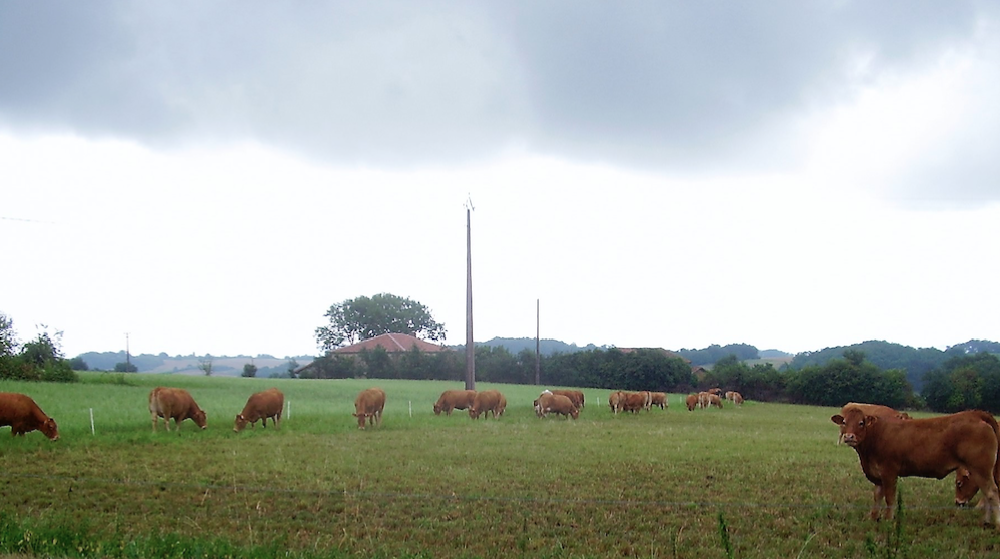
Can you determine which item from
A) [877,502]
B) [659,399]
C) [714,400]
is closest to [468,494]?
[877,502]

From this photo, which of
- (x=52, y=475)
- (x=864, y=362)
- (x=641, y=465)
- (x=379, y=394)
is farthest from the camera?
(x=864, y=362)

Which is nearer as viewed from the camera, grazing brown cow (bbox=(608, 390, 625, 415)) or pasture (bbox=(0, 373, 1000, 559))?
pasture (bbox=(0, 373, 1000, 559))

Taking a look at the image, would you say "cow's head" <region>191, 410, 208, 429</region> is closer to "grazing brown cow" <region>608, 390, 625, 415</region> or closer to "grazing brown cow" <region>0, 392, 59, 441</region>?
"grazing brown cow" <region>0, 392, 59, 441</region>

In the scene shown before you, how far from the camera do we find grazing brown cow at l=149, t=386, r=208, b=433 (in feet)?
69.5

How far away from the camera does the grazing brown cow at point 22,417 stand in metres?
18.5

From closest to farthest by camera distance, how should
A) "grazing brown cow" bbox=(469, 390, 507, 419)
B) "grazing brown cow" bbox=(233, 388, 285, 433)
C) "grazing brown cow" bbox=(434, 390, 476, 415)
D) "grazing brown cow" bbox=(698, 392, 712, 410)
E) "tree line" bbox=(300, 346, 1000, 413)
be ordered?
1. "grazing brown cow" bbox=(233, 388, 285, 433)
2. "grazing brown cow" bbox=(469, 390, 507, 419)
3. "grazing brown cow" bbox=(434, 390, 476, 415)
4. "grazing brown cow" bbox=(698, 392, 712, 410)
5. "tree line" bbox=(300, 346, 1000, 413)

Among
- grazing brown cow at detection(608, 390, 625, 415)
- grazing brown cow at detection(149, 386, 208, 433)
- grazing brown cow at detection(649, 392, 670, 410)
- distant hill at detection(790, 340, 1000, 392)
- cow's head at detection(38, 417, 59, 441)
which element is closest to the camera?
cow's head at detection(38, 417, 59, 441)

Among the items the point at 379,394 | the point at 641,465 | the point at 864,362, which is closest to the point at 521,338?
the point at 864,362

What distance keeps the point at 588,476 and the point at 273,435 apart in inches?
422

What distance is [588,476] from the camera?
539 inches

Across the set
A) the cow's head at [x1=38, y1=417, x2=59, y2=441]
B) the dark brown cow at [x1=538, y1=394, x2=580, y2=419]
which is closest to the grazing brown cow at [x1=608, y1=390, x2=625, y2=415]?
the dark brown cow at [x1=538, y1=394, x2=580, y2=419]

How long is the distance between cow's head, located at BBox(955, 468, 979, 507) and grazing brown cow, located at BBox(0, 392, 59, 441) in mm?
18669

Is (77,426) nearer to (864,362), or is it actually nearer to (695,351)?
(864,362)

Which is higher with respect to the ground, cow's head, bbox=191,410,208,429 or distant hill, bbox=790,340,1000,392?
distant hill, bbox=790,340,1000,392
